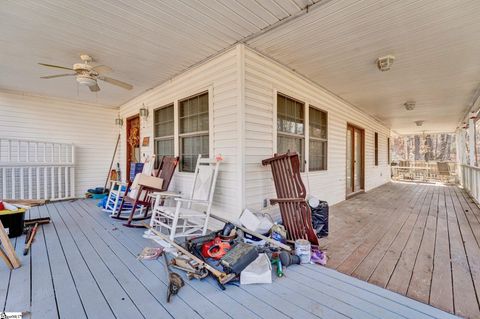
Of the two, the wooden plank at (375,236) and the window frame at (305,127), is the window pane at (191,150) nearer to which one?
the window frame at (305,127)

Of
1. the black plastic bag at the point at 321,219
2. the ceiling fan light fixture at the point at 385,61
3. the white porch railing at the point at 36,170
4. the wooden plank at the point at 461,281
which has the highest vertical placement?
the ceiling fan light fixture at the point at 385,61

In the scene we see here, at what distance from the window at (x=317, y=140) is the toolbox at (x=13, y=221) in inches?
186

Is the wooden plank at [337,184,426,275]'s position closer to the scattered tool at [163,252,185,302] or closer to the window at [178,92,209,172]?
the scattered tool at [163,252,185,302]

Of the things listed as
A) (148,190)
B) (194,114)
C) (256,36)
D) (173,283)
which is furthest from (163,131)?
(173,283)

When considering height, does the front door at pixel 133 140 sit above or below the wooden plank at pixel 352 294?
above

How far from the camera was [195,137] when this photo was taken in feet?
12.9

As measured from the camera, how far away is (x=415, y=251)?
2664 millimetres

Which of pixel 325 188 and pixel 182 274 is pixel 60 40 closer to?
pixel 182 274

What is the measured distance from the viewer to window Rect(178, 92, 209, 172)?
369cm

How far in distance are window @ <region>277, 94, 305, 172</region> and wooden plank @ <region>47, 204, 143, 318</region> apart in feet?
9.40

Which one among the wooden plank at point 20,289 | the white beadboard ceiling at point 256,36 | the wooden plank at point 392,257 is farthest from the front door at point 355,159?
the wooden plank at point 20,289

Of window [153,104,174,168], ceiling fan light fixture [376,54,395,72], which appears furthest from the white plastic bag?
ceiling fan light fixture [376,54,395,72]

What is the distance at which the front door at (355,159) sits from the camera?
6.40 metres

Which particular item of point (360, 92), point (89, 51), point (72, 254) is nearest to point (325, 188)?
point (360, 92)
